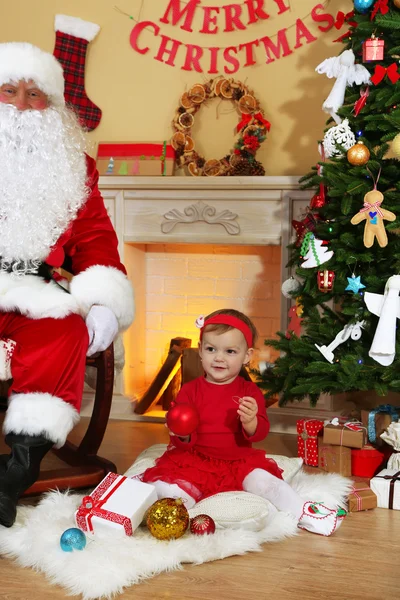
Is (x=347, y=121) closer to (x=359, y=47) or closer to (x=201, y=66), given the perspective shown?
(x=359, y=47)

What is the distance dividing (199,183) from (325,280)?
3.25 feet

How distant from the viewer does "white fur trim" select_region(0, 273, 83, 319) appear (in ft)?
8.54

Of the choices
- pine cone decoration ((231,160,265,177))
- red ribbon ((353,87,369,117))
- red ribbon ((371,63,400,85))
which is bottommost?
pine cone decoration ((231,160,265,177))

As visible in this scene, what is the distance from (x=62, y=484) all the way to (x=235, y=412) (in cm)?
65

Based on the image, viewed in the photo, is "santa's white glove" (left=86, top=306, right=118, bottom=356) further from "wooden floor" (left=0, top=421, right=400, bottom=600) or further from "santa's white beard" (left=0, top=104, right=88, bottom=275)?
"wooden floor" (left=0, top=421, right=400, bottom=600)

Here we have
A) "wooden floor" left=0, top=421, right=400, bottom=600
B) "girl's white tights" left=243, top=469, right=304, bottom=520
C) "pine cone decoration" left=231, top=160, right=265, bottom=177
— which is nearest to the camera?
"wooden floor" left=0, top=421, right=400, bottom=600

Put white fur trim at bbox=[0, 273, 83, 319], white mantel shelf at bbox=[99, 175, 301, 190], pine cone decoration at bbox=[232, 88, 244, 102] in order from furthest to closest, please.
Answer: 1. pine cone decoration at bbox=[232, 88, 244, 102]
2. white mantel shelf at bbox=[99, 175, 301, 190]
3. white fur trim at bbox=[0, 273, 83, 319]

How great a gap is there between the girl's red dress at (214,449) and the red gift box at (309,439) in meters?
0.50

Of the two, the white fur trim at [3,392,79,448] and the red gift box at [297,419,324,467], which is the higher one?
the white fur trim at [3,392,79,448]

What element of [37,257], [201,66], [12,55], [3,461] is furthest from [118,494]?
[201,66]

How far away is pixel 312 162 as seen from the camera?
3900 mm

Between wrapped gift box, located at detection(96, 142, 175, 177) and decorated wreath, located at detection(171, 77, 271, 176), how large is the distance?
0.07 m

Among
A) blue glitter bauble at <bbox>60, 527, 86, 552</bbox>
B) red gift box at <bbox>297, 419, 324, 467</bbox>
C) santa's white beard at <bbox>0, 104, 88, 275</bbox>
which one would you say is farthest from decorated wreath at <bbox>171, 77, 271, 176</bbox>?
blue glitter bauble at <bbox>60, 527, 86, 552</bbox>

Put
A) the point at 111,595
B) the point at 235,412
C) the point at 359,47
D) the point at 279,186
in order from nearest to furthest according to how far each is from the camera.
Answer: the point at 111,595, the point at 235,412, the point at 359,47, the point at 279,186
